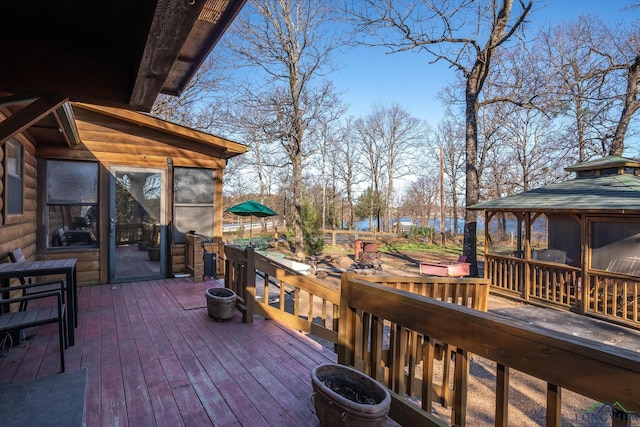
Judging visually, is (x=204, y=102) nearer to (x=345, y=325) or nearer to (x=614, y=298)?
(x=345, y=325)

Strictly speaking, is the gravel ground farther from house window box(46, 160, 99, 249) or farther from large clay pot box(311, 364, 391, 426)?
house window box(46, 160, 99, 249)

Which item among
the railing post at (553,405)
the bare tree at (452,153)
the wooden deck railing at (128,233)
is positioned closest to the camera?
the railing post at (553,405)

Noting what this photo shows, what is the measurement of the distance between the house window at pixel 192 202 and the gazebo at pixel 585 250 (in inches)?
274

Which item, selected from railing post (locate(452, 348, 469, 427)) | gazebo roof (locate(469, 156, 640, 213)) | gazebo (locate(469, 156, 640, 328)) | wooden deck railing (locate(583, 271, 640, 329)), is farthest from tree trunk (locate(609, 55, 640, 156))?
railing post (locate(452, 348, 469, 427))

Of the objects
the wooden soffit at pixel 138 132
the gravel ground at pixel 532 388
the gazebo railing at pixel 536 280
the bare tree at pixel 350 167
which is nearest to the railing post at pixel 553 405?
the gravel ground at pixel 532 388

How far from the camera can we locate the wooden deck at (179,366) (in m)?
A: 2.06

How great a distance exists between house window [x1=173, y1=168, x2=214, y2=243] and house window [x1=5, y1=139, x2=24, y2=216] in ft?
6.67

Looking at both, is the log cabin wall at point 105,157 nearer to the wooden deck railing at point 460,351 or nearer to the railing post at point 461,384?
the wooden deck railing at point 460,351

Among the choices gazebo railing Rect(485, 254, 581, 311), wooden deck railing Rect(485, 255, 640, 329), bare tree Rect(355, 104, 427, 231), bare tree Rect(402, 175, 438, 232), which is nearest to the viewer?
wooden deck railing Rect(485, 255, 640, 329)

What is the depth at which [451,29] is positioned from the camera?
943cm

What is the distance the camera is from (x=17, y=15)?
1.75 m

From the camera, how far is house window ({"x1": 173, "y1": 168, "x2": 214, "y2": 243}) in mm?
5742

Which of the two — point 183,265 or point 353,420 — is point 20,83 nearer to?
point 353,420

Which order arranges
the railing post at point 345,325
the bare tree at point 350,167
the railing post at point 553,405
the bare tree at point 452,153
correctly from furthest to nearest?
1. the bare tree at point 350,167
2. the bare tree at point 452,153
3. the railing post at point 345,325
4. the railing post at point 553,405
